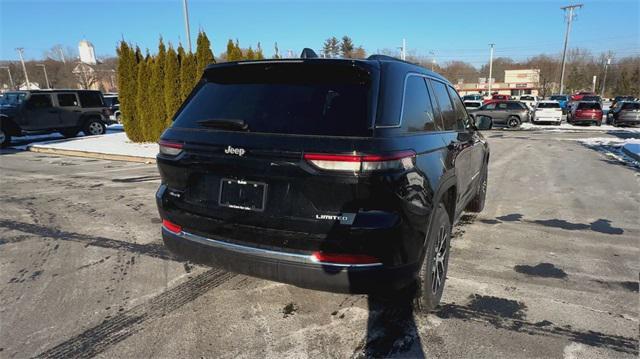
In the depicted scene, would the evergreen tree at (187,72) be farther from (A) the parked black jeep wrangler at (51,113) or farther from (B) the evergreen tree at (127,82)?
(A) the parked black jeep wrangler at (51,113)

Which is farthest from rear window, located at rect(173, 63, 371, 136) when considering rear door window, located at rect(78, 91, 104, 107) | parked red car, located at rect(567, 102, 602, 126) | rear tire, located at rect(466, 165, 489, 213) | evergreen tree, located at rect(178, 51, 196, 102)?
parked red car, located at rect(567, 102, 602, 126)

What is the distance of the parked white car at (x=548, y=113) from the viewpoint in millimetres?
24280

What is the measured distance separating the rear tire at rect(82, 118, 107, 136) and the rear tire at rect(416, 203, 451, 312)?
1848 centimetres

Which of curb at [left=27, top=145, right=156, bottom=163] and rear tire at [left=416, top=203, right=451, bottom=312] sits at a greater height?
rear tire at [left=416, top=203, right=451, bottom=312]

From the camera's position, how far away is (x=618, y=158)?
36.8 ft

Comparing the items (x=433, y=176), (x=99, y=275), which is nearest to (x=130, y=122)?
(x=99, y=275)

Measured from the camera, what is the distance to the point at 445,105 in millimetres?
3736

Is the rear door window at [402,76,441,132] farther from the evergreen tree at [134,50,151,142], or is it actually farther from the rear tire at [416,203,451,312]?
the evergreen tree at [134,50,151,142]

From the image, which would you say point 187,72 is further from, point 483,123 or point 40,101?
point 483,123

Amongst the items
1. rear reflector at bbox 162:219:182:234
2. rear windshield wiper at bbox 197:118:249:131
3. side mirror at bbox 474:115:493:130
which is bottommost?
rear reflector at bbox 162:219:182:234

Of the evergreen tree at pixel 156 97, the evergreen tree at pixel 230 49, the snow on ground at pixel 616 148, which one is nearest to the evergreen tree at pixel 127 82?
the evergreen tree at pixel 156 97

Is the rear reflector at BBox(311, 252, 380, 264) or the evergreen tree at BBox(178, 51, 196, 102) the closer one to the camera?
the rear reflector at BBox(311, 252, 380, 264)

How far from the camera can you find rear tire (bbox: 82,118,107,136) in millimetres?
17547

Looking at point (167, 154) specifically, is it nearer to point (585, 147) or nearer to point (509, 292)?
point (509, 292)
